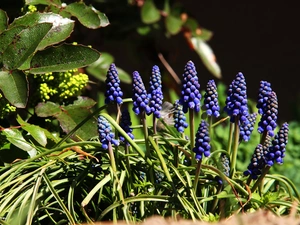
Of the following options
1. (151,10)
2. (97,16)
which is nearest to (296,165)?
(151,10)

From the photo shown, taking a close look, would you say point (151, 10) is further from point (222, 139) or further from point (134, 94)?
point (134, 94)

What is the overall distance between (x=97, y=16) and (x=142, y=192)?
0.86 meters

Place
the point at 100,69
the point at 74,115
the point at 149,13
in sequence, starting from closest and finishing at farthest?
the point at 74,115, the point at 100,69, the point at 149,13

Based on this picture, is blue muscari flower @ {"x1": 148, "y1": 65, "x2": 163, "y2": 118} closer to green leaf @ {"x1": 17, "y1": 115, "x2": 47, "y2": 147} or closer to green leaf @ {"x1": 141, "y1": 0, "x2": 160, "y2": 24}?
green leaf @ {"x1": 17, "y1": 115, "x2": 47, "y2": 147}

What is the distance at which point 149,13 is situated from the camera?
406 cm

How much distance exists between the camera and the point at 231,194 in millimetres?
2096

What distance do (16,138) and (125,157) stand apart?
470 mm

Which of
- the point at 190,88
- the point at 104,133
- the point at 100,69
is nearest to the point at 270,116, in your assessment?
the point at 190,88

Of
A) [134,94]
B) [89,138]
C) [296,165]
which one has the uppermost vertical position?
[134,94]

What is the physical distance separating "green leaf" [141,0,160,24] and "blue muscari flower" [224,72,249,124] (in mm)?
1974

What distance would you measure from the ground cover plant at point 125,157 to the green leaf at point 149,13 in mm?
1583

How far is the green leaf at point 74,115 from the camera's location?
255 centimetres

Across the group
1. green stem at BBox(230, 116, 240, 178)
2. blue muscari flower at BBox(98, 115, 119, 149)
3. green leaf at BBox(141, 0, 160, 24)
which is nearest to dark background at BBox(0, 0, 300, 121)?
green leaf at BBox(141, 0, 160, 24)

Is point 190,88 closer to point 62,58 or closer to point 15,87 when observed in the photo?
point 62,58
